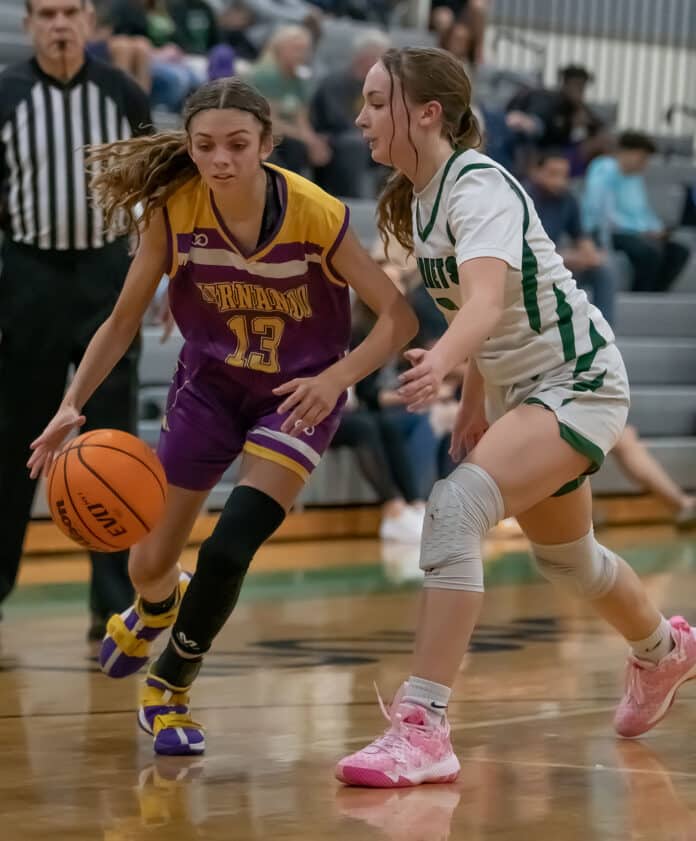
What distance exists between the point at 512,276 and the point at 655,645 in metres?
1.04

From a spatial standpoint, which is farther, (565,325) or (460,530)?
(565,325)

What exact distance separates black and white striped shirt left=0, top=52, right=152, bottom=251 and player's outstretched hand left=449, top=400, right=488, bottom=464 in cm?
190

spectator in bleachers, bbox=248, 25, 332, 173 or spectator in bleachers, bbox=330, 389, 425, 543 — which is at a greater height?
spectator in bleachers, bbox=248, 25, 332, 173

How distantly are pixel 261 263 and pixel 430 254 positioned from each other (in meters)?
0.45

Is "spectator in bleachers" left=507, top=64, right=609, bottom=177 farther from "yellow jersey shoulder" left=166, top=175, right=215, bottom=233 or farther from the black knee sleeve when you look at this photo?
the black knee sleeve

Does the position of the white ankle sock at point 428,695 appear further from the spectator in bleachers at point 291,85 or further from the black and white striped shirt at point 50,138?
the spectator in bleachers at point 291,85

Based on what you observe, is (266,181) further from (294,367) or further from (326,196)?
(294,367)

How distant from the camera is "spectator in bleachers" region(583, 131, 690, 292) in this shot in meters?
12.2

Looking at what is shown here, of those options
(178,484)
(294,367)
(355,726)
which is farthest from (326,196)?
(355,726)

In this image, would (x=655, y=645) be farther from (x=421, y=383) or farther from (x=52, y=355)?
(x=52, y=355)

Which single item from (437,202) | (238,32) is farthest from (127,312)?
(238,32)

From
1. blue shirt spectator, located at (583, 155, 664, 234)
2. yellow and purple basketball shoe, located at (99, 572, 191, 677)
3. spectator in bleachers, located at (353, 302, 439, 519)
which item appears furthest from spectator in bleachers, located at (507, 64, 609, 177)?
yellow and purple basketball shoe, located at (99, 572, 191, 677)

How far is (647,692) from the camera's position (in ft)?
13.2

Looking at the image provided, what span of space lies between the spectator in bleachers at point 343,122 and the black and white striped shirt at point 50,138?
5.41 meters
